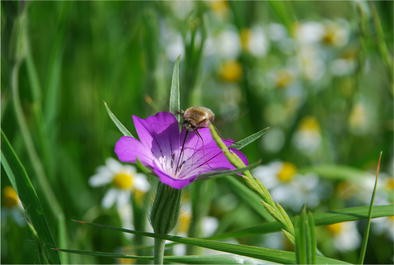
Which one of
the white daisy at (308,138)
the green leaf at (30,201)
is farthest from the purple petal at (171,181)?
the white daisy at (308,138)

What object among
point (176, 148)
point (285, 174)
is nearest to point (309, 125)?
point (285, 174)

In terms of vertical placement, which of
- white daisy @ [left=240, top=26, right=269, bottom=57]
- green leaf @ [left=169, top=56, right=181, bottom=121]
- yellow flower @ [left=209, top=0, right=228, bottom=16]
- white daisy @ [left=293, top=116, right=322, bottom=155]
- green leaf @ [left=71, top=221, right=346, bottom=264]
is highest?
yellow flower @ [left=209, top=0, right=228, bottom=16]

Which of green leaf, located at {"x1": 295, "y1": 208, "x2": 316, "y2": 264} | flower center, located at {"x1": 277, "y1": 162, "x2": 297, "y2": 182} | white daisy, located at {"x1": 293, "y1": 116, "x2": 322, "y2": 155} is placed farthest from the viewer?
white daisy, located at {"x1": 293, "y1": 116, "x2": 322, "y2": 155}

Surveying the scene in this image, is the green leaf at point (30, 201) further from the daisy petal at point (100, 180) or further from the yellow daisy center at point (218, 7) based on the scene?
the yellow daisy center at point (218, 7)

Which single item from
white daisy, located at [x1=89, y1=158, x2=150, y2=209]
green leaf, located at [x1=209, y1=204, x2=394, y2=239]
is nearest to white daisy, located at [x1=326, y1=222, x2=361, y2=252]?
A: white daisy, located at [x1=89, y1=158, x2=150, y2=209]

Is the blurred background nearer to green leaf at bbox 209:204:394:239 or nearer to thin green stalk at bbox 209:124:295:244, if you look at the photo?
green leaf at bbox 209:204:394:239

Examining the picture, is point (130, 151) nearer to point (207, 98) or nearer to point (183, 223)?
point (183, 223)
